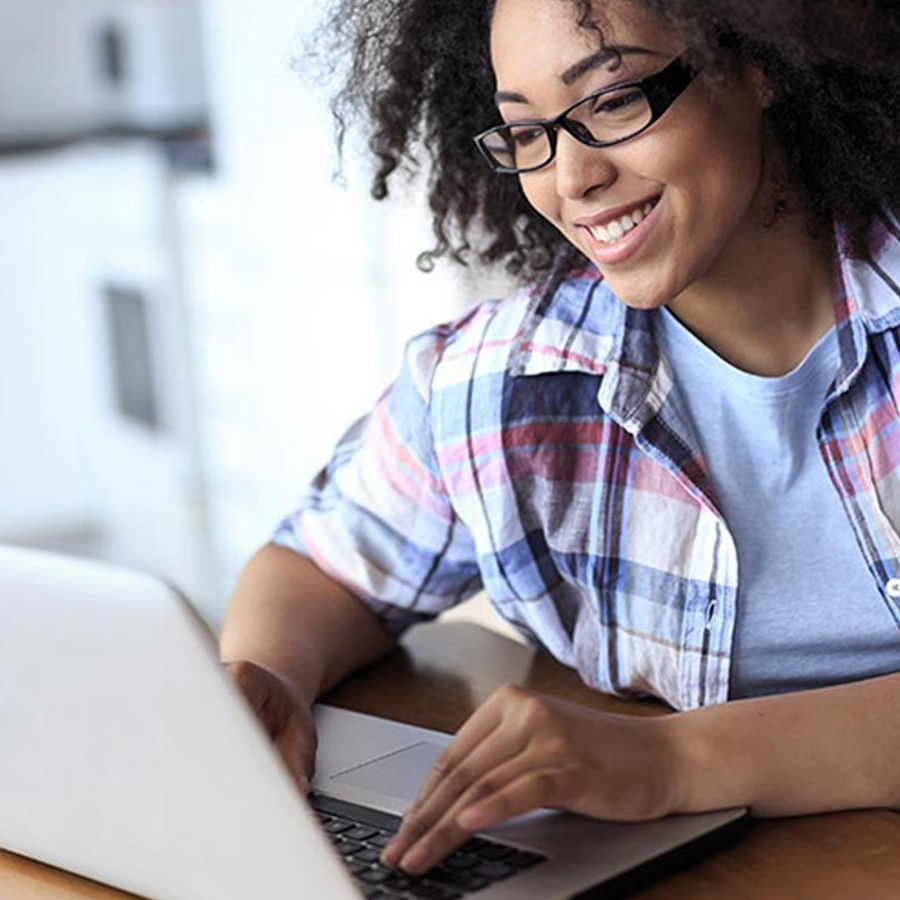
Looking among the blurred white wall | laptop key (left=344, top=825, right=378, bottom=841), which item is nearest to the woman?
laptop key (left=344, top=825, right=378, bottom=841)


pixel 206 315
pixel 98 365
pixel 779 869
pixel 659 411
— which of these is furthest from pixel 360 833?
pixel 98 365

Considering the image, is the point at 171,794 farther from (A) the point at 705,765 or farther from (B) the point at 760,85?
(B) the point at 760,85

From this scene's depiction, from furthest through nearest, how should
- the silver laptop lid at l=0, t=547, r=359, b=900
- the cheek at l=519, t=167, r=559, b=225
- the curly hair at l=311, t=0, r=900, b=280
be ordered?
1. the cheek at l=519, t=167, r=559, b=225
2. the curly hair at l=311, t=0, r=900, b=280
3. the silver laptop lid at l=0, t=547, r=359, b=900

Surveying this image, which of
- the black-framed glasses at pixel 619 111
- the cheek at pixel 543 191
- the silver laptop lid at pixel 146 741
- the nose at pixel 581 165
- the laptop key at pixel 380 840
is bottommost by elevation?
the laptop key at pixel 380 840

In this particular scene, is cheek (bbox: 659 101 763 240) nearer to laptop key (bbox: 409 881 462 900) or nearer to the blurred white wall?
laptop key (bbox: 409 881 462 900)

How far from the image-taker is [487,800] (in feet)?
3.52

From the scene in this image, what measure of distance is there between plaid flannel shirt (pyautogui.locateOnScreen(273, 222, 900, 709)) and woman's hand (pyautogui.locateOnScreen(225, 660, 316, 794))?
241 mm

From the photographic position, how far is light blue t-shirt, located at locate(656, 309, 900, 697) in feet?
4.58

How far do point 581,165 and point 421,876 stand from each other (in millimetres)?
552

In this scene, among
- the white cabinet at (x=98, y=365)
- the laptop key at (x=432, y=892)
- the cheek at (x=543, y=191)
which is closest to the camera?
the laptop key at (x=432, y=892)

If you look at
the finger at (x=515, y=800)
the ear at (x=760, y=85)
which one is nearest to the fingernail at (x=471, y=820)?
the finger at (x=515, y=800)

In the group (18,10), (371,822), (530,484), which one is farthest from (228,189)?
(371,822)

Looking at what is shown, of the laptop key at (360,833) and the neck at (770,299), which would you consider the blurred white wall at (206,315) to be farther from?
the laptop key at (360,833)

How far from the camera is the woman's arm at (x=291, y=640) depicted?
52.8 inches
